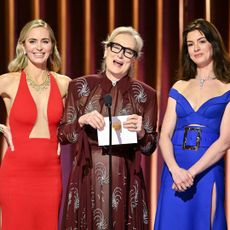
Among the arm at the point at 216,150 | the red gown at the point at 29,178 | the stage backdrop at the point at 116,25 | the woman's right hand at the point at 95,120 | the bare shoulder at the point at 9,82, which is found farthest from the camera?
the stage backdrop at the point at 116,25

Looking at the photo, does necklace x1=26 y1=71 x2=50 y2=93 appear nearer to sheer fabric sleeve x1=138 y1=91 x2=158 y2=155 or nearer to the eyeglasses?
the eyeglasses

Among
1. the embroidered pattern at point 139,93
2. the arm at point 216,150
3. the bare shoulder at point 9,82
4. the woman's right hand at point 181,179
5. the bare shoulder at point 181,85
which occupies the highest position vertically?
the bare shoulder at point 9,82

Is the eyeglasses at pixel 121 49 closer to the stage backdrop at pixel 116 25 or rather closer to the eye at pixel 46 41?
the eye at pixel 46 41

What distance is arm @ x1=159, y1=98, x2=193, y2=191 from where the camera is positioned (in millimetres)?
2719

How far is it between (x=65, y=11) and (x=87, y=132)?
5.67 feet

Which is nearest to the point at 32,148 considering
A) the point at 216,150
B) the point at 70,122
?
the point at 70,122

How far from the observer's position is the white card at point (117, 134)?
8.65 ft

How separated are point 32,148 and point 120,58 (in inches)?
24.6

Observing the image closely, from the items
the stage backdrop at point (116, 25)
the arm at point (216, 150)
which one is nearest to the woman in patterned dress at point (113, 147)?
the arm at point (216, 150)

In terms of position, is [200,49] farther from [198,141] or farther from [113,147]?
[113,147]

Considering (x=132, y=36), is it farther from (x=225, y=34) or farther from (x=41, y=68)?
(x=225, y=34)

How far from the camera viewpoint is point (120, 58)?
2.82 m

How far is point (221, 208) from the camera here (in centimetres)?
277

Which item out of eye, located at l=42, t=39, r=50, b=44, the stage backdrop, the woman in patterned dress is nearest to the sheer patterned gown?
the woman in patterned dress
